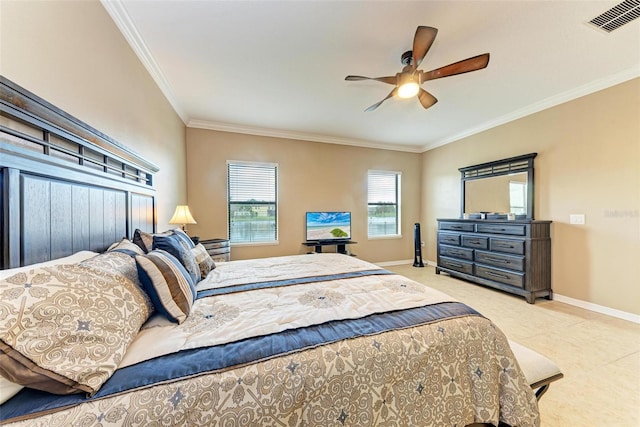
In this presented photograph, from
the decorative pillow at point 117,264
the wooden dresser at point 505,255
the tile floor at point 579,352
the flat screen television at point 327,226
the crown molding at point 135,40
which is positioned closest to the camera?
the decorative pillow at point 117,264

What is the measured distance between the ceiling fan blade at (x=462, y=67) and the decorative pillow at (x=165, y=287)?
253cm

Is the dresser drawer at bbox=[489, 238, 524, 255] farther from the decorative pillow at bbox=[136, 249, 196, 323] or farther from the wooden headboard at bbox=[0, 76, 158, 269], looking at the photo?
the wooden headboard at bbox=[0, 76, 158, 269]

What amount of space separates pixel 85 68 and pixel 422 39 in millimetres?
2310

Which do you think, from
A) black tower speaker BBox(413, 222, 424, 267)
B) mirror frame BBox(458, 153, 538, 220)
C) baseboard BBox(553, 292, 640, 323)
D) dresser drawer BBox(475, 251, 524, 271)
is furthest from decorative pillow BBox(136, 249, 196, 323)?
black tower speaker BBox(413, 222, 424, 267)

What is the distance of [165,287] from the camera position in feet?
3.90

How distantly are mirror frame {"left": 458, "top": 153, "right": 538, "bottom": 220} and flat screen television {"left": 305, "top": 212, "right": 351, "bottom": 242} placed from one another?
2273 mm

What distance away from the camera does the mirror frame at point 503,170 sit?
139 inches

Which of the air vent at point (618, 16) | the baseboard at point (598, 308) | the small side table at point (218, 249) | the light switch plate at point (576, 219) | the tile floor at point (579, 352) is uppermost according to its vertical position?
the air vent at point (618, 16)

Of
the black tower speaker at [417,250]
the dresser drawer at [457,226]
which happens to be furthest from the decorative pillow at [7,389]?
the black tower speaker at [417,250]

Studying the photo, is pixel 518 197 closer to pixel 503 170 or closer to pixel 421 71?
pixel 503 170

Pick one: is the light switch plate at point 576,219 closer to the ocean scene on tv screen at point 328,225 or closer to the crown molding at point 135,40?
the ocean scene on tv screen at point 328,225

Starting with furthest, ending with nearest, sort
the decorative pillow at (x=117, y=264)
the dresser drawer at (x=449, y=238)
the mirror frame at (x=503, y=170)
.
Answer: the dresser drawer at (x=449, y=238) → the mirror frame at (x=503, y=170) → the decorative pillow at (x=117, y=264)

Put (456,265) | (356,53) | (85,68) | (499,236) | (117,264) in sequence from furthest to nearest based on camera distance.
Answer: (456,265) → (499,236) → (356,53) → (85,68) → (117,264)

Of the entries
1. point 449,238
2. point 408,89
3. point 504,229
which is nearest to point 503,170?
point 504,229
